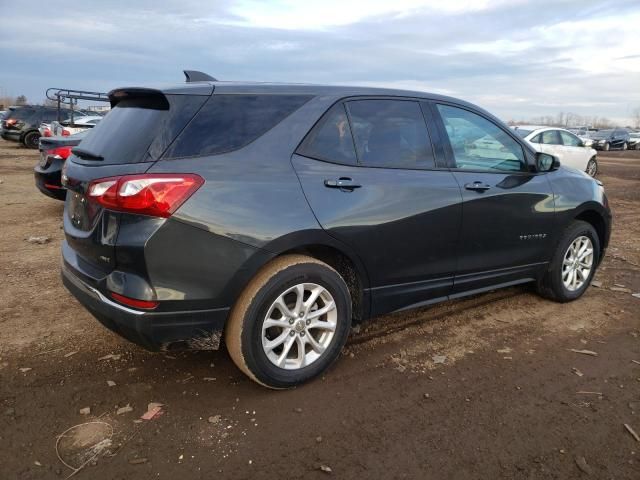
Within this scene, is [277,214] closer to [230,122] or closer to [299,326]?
[230,122]

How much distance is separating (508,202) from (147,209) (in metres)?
2.69

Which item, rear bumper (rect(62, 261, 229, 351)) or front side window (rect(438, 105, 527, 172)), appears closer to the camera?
rear bumper (rect(62, 261, 229, 351))

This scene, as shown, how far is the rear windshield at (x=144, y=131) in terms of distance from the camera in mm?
2691

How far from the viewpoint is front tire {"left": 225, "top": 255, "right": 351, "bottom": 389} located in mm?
2822

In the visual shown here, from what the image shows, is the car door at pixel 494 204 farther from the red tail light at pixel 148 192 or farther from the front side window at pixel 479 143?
the red tail light at pixel 148 192

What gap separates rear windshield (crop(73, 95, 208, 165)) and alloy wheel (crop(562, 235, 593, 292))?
137 inches

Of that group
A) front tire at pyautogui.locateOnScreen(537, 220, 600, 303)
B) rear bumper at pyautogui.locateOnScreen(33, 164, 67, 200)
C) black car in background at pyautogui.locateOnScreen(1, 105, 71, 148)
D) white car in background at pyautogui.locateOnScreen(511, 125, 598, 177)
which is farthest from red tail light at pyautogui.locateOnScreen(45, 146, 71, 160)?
black car in background at pyautogui.locateOnScreen(1, 105, 71, 148)

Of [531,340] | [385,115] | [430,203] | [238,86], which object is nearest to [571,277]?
[531,340]

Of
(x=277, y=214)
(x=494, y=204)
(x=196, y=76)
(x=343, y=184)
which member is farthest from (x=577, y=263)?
(x=196, y=76)

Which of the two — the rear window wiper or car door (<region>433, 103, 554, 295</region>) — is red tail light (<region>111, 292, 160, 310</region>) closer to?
the rear window wiper

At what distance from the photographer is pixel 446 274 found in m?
3.70

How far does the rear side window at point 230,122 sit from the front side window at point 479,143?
4.19ft

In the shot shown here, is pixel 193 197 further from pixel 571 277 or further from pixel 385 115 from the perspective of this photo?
pixel 571 277

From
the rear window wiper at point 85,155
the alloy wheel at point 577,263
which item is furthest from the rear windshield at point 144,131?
the alloy wheel at point 577,263
